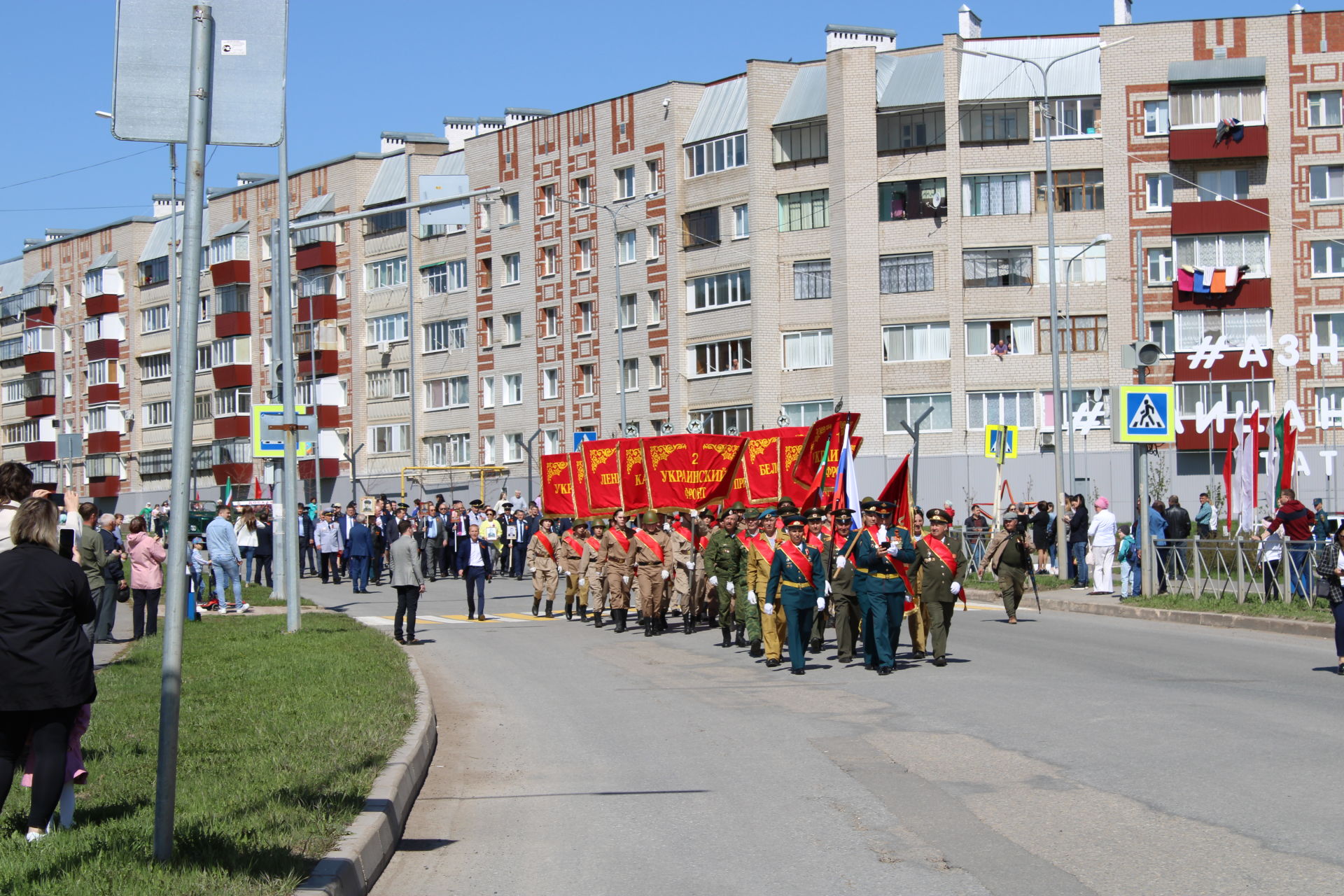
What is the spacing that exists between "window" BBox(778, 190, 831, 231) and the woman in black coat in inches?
1960

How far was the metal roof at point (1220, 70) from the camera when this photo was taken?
173 feet

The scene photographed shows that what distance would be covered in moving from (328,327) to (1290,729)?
216 feet

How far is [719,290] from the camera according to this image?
58062mm

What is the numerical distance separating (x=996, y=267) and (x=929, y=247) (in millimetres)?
2374

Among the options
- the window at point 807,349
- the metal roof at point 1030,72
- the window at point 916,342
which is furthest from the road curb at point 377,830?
the metal roof at point 1030,72

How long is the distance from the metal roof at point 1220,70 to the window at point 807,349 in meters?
14.5

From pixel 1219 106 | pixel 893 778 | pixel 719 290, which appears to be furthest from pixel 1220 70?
pixel 893 778

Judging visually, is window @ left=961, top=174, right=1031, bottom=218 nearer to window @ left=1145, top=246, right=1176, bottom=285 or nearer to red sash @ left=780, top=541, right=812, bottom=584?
window @ left=1145, top=246, right=1176, bottom=285

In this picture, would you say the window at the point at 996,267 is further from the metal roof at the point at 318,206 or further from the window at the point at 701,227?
the metal roof at the point at 318,206

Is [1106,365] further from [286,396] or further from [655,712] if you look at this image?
[655,712]

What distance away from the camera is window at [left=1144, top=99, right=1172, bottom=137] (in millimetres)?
53625

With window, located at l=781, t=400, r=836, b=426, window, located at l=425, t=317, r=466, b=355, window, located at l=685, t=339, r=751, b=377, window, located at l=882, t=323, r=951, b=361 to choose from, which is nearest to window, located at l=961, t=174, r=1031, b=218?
window, located at l=882, t=323, r=951, b=361

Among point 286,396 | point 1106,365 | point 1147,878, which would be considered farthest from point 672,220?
point 1147,878

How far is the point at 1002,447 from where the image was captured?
32.9 m
